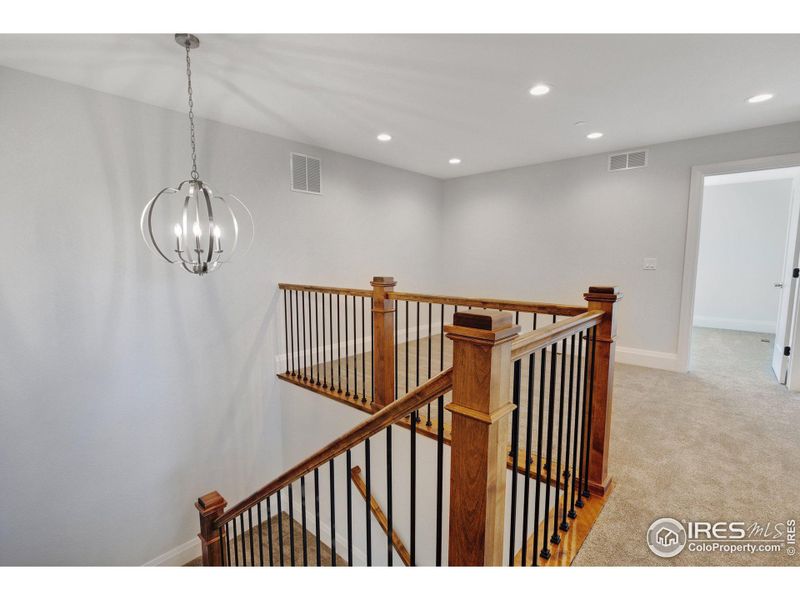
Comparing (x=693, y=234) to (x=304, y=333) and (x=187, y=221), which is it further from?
(x=187, y=221)

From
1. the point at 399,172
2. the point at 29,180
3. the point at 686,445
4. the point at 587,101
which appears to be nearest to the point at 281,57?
the point at 29,180

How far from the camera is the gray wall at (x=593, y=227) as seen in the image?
3.86 metres

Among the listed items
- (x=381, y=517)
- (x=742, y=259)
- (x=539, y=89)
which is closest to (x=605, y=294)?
(x=539, y=89)

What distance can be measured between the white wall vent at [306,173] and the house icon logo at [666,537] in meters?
3.91

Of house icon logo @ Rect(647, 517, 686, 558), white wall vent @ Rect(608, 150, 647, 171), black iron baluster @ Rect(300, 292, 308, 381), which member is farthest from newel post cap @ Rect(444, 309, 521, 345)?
white wall vent @ Rect(608, 150, 647, 171)

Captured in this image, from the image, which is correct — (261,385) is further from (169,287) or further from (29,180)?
(29,180)

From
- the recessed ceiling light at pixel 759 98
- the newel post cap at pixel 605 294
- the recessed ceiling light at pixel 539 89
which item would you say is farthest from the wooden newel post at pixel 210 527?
the recessed ceiling light at pixel 759 98

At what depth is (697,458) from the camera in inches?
92.9

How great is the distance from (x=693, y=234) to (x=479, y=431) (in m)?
4.02

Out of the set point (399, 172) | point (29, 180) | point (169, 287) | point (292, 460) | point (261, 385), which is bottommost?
point (292, 460)

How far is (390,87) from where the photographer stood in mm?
2670

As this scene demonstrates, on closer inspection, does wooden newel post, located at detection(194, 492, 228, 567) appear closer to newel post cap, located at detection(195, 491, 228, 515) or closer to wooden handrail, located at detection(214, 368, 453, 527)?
newel post cap, located at detection(195, 491, 228, 515)

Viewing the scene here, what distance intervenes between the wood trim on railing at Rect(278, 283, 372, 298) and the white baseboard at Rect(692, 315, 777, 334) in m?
6.35

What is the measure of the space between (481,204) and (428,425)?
11.8ft
